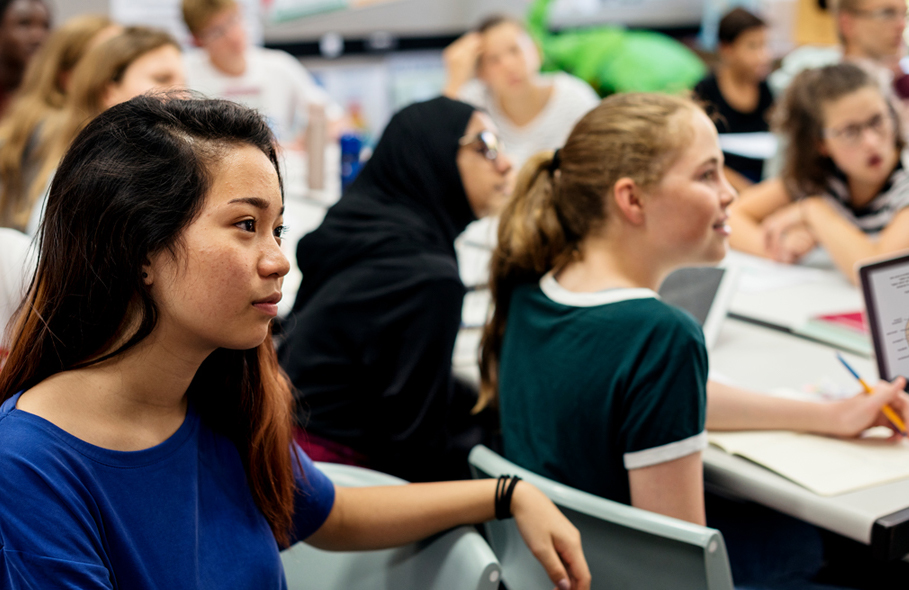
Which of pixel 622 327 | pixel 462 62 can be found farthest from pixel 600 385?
pixel 462 62

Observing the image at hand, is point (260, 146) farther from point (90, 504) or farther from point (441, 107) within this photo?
point (441, 107)

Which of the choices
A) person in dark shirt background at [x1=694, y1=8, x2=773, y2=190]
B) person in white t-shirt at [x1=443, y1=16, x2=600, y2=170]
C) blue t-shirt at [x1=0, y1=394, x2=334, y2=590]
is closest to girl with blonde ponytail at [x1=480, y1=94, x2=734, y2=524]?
blue t-shirt at [x1=0, y1=394, x2=334, y2=590]

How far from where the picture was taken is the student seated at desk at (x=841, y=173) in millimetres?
2164

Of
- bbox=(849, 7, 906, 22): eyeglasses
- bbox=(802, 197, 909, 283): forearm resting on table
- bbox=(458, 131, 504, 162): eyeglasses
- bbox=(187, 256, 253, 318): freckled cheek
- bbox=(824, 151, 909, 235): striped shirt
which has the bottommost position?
bbox=(802, 197, 909, 283): forearm resting on table

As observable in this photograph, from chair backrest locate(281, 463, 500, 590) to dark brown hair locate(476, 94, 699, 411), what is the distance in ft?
1.39

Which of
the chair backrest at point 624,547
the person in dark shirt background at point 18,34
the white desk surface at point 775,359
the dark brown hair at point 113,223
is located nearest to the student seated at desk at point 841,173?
the white desk surface at point 775,359

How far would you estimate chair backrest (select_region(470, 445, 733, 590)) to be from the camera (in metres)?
0.97

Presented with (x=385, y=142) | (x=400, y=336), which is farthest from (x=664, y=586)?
(x=385, y=142)

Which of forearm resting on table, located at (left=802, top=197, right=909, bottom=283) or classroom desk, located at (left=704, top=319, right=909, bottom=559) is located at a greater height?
forearm resting on table, located at (left=802, top=197, right=909, bottom=283)

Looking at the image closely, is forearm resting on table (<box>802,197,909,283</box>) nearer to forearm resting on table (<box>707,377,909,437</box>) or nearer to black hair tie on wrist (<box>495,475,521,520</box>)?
forearm resting on table (<box>707,377,909,437</box>)

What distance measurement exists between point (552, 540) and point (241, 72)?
138 inches

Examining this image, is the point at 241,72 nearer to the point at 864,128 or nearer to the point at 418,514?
the point at 864,128

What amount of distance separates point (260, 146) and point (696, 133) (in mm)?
712

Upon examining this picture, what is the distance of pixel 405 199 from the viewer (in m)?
1.80
